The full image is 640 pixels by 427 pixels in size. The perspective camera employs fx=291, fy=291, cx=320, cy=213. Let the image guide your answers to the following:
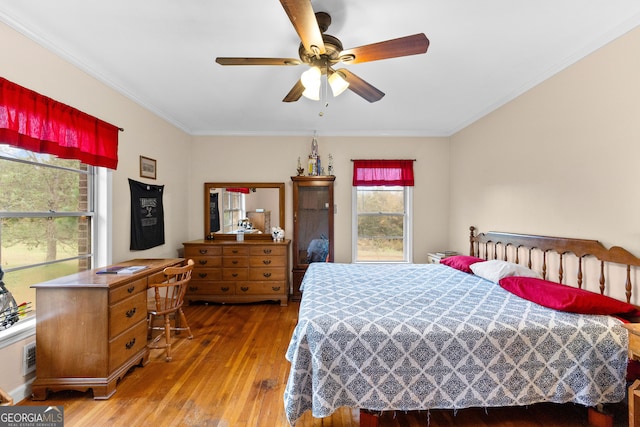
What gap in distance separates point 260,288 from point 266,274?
217 mm

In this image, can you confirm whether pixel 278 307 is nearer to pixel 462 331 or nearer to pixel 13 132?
pixel 462 331

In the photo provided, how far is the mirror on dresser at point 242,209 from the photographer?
4656 millimetres

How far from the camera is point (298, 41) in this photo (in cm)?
220

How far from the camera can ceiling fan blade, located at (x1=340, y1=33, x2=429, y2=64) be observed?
1.60 m

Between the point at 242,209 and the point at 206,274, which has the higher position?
the point at 242,209

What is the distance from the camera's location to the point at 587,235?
7.43 ft

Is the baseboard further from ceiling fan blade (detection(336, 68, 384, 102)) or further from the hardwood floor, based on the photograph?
ceiling fan blade (detection(336, 68, 384, 102))

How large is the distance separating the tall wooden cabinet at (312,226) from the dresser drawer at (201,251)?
1.15 meters

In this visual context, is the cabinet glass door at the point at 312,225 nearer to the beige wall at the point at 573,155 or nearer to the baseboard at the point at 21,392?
the beige wall at the point at 573,155

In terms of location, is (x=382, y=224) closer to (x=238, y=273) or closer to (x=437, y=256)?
(x=437, y=256)

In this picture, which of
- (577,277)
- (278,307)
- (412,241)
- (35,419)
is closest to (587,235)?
(577,277)

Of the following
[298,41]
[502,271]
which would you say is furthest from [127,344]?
[502,271]

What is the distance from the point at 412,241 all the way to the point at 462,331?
3.01 metres

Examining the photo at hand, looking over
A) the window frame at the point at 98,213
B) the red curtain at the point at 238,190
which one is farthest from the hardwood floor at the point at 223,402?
the red curtain at the point at 238,190
